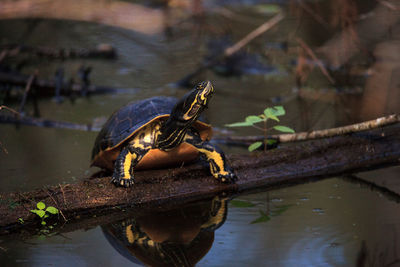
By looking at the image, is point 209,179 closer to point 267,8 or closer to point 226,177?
point 226,177

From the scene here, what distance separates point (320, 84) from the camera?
8.19 metres

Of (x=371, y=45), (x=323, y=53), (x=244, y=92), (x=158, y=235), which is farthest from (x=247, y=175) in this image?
(x=371, y=45)

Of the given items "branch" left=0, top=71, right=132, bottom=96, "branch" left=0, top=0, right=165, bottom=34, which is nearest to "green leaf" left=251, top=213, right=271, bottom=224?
"branch" left=0, top=0, right=165, bottom=34

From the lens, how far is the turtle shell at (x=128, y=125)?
13.5ft

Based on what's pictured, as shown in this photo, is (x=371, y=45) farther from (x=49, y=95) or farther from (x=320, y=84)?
(x=49, y=95)

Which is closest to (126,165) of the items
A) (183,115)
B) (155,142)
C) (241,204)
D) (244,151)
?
(155,142)

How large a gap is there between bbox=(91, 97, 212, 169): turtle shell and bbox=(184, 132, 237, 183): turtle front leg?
0.23m

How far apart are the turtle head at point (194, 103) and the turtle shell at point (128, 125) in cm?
32

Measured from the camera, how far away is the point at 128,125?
416cm

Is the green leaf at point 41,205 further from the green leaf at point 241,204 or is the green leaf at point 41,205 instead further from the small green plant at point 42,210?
the green leaf at point 241,204

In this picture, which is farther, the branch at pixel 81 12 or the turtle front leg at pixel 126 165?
the branch at pixel 81 12

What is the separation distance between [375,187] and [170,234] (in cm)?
181

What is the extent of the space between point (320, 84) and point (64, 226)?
222 inches

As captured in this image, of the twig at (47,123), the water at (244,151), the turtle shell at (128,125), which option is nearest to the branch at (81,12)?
the water at (244,151)
